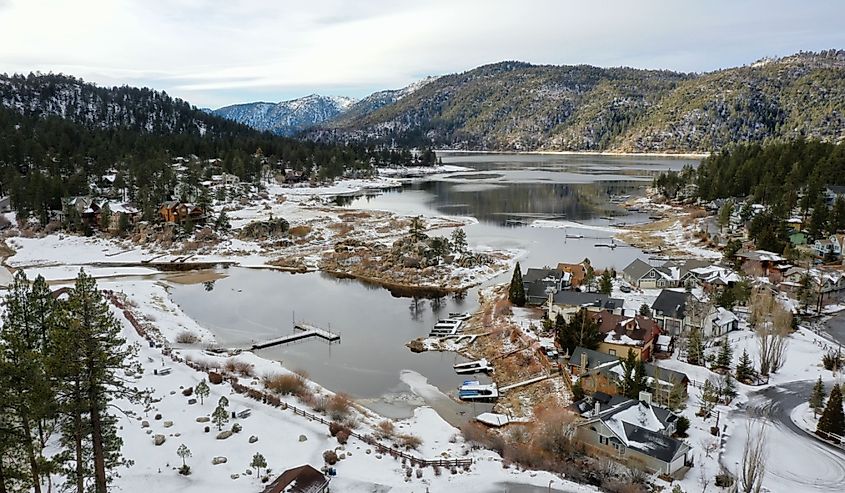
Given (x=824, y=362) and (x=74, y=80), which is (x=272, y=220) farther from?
(x=74, y=80)

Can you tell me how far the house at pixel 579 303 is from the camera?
119ft

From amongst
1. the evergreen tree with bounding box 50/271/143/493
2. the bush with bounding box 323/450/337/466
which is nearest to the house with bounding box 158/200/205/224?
the bush with bounding box 323/450/337/466

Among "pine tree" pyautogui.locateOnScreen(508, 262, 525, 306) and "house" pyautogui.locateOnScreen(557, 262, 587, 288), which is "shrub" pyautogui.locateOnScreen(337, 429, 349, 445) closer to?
"pine tree" pyautogui.locateOnScreen(508, 262, 525, 306)

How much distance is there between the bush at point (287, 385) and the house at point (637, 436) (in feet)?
42.7

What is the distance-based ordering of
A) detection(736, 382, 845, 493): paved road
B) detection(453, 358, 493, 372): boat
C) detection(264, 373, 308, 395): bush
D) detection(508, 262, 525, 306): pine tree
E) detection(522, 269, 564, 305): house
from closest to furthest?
detection(736, 382, 845, 493): paved road < detection(264, 373, 308, 395): bush < detection(453, 358, 493, 372): boat < detection(508, 262, 525, 306): pine tree < detection(522, 269, 564, 305): house

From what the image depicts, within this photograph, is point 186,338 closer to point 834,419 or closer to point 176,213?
point 834,419

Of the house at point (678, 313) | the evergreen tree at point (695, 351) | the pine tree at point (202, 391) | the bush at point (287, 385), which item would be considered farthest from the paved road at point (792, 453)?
the pine tree at point (202, 391)

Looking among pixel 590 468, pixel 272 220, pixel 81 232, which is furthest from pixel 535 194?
pixel 590 468

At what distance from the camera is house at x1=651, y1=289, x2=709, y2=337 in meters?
33.8

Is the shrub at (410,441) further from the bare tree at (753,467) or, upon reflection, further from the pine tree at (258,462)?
the bare tree at (753,467)

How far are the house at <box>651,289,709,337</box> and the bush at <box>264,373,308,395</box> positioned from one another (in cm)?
2180

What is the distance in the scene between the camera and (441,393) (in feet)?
94.0

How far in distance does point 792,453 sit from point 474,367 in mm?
15251

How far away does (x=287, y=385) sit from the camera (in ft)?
89.9
